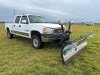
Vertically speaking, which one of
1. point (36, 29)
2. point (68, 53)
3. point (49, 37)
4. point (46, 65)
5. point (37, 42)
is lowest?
point (46, 65)

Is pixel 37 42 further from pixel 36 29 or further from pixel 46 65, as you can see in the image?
pixel 46 65

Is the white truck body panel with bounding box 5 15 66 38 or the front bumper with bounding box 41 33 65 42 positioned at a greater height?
the white truck body panel with bounding box 5 15 66 38

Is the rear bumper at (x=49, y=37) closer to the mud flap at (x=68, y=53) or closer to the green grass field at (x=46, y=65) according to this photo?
the green grass field at (x=46, y=65)

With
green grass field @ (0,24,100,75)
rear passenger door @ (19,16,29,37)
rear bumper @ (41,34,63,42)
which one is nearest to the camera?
green grass field @ (0,24,100,75)

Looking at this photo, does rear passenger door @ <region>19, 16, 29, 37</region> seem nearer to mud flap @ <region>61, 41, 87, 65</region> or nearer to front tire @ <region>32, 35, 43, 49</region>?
front tire @ <region>32, 35, 43, 49</region>

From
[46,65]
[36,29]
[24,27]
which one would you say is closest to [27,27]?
[24,27]

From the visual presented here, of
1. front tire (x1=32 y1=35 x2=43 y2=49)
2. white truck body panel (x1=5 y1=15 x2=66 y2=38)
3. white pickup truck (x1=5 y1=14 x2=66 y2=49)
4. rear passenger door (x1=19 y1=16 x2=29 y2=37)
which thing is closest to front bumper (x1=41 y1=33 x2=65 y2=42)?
white pickup truck (x1=5 y1=14 x2=66 y2=49)

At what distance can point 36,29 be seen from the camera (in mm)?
7344

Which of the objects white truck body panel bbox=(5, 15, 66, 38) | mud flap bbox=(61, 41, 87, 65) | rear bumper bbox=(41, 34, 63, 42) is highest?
white truck body panel bbox=(5, 15, 66, 38)

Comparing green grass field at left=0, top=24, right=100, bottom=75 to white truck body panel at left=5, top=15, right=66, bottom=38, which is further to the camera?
white truck body panel at left=5, top=15, right=66, bottom=38

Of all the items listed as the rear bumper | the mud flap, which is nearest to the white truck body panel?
the rear bumper

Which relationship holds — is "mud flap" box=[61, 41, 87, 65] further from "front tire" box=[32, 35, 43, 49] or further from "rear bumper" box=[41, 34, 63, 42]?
"front tire" box=[32, 35, 43, 49]

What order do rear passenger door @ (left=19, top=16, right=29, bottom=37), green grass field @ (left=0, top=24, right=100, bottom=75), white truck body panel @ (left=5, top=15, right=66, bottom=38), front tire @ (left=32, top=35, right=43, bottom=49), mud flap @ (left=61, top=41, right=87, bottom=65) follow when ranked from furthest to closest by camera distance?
rear passenger door @ (left=19, top=16, right=29, bottom=37)
front tire @ (left=32, top=35, right=43, bottom=49)
white truck body panel @ (left=5, top=15, right=66, bottom=38)
mud flap @ (left=61, top=41, right=87, bottom=65)
green grass field @ (left=0, top=24, right=100, bottom=75)

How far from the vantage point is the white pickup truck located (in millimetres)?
6922
